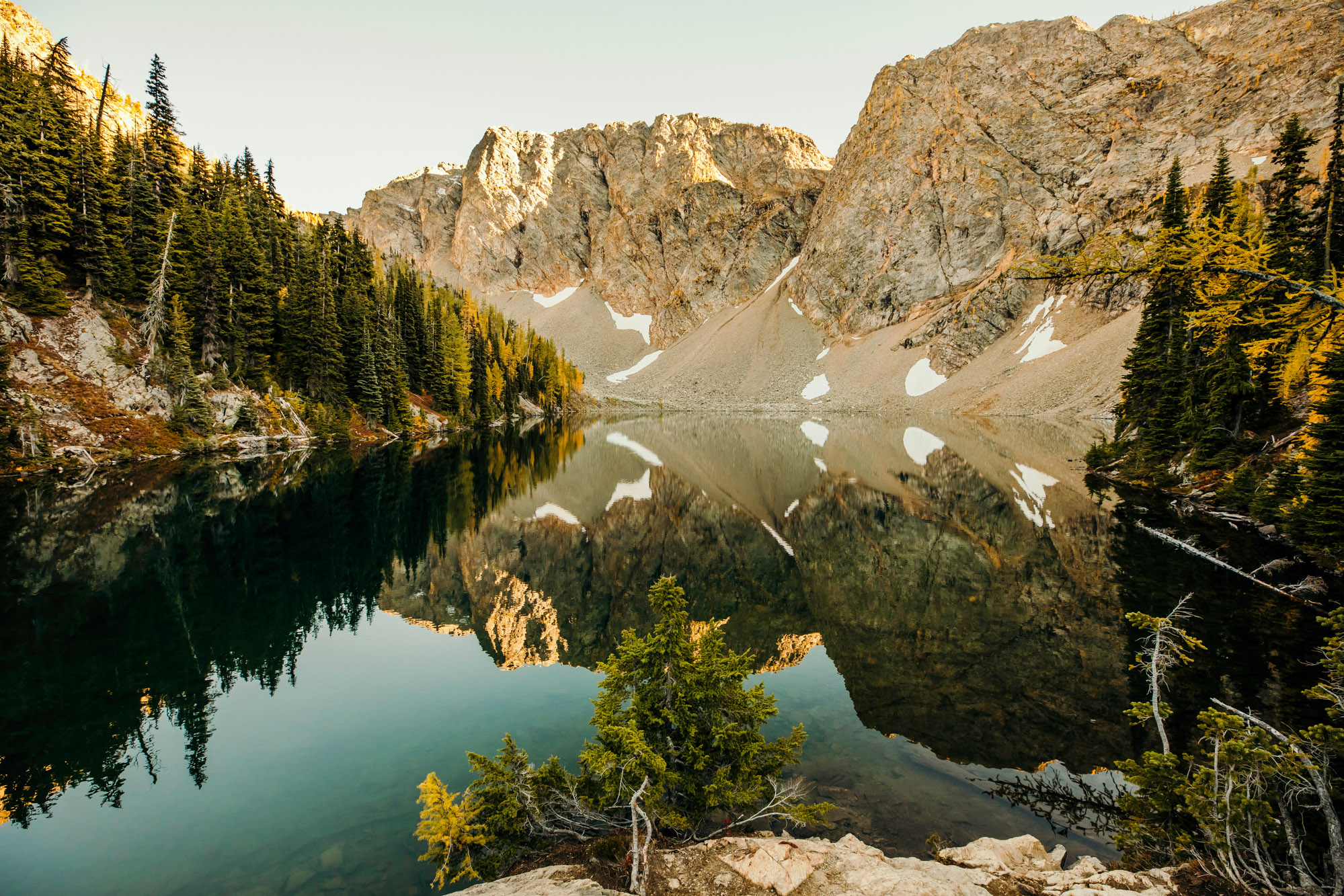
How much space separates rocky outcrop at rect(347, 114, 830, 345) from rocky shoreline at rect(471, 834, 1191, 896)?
162 meters

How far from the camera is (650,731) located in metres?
6.32

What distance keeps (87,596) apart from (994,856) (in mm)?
20166

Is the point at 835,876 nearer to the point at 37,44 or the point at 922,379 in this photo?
the point at 922,379

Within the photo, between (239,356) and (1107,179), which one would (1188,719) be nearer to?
(239,356)

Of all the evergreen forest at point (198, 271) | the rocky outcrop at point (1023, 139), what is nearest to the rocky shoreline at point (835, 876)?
the evergreen forest at point (198, 271)

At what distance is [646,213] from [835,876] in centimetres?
19039

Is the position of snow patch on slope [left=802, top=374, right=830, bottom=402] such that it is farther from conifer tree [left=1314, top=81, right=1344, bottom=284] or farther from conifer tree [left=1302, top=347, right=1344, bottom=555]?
conifer tree [left=1302, top=347, right=1344, bottom=555]

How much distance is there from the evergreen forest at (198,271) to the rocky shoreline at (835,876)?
4617 centimetres

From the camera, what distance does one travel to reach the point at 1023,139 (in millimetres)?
110250

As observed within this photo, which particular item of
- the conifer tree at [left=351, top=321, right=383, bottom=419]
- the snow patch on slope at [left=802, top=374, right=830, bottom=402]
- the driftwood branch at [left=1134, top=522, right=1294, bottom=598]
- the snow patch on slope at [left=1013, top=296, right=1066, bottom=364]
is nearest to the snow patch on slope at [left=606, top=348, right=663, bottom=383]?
the snow patch on slope at [left=802, top=374, right=830, bottom=402]

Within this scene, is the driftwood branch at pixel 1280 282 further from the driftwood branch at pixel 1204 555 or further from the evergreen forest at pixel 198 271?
the evergreen forest at pixel 198 271

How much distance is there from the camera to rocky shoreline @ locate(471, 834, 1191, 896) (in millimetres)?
4453

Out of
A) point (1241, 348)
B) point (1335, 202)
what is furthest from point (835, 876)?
point (1335, 202)

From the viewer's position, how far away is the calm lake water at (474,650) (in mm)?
7031
